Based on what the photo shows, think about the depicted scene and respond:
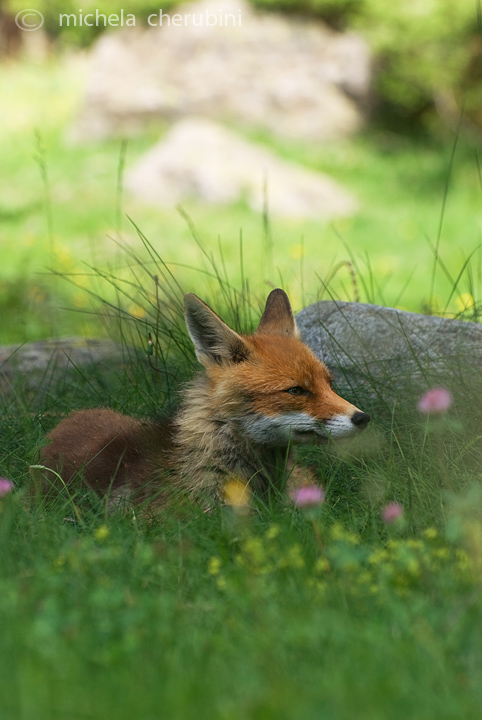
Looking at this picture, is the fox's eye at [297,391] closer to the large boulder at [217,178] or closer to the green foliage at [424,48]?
the large boulder at [217,178]

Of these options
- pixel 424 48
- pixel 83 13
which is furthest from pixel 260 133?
pixel 83 13

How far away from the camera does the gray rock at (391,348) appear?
163 inches

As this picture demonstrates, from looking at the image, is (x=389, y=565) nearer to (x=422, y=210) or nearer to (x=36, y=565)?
(x=36, y=565)

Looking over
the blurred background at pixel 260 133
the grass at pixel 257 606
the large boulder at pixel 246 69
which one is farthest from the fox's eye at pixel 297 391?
the large boulder at pixel 246 69

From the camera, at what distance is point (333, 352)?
4.59m

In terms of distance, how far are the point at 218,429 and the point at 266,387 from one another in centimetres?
34

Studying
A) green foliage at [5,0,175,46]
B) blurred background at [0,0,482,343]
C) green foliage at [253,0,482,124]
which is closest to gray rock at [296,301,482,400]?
blurred background at [0,0,482,343]

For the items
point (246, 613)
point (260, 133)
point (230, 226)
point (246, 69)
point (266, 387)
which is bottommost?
point (230, 226)

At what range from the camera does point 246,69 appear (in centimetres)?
1623

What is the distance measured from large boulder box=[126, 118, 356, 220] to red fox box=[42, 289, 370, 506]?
820 centimetres

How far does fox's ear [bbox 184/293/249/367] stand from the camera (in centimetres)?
398

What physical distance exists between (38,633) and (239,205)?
10399 millimetres

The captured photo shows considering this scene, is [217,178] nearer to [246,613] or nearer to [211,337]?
[211,337]

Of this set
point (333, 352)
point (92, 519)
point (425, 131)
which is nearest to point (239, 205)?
point (425, 131)
